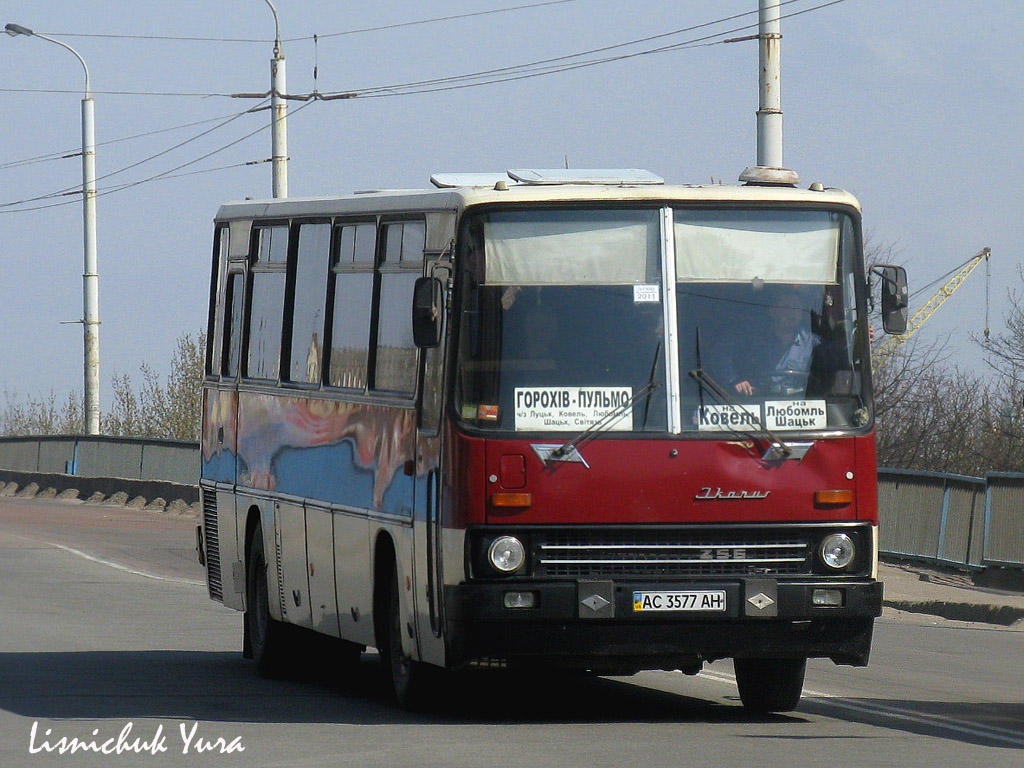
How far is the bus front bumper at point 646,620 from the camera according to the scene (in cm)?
1098

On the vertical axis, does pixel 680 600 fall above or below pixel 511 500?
below

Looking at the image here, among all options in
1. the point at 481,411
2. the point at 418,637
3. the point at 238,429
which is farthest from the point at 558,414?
the point at 238,429

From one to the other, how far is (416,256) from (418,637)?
2.11 metres

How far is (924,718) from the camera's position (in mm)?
11984

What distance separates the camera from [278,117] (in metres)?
35.7

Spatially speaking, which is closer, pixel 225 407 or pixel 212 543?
pixel 225 407

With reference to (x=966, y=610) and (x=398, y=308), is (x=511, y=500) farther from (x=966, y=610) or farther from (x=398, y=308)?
(x=966, y=610)

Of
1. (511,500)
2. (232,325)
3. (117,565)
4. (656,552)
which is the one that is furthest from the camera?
(117,565)

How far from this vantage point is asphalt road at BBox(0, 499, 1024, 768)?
10.2m

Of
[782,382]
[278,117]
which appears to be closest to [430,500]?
[782,382]

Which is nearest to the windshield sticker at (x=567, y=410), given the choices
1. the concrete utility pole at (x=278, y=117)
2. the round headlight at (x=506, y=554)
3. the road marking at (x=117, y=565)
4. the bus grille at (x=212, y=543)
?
the round headlight at (x=506, y=554)

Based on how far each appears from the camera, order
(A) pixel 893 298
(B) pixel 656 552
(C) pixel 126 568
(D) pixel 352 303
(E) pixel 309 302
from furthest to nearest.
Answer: (C) pixel 126 568, (E) pixel 309 302, (D) pixel 352 303, (A) pixel 893 298, (B) pixel 656 552

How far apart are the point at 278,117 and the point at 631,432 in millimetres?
25307

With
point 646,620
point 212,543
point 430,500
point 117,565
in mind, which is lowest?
point 117,565
